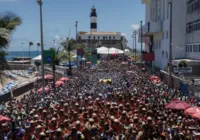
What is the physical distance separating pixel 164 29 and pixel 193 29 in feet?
28.2

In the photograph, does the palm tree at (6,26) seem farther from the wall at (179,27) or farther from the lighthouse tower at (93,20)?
the lighthouse tower at (93,20)

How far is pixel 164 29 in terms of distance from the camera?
4622 cm

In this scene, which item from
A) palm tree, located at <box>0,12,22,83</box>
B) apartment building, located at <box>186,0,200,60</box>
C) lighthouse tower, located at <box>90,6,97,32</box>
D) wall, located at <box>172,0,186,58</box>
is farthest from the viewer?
lighthouse tower, located at <box>90,6,97,32</box>

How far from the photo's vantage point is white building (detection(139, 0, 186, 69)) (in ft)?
134

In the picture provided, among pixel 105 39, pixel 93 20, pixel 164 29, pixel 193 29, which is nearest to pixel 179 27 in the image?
pixel 193 29

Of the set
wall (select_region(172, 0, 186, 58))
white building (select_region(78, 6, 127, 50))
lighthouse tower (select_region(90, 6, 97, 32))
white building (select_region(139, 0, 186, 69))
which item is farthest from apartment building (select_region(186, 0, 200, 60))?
lighthouse tower (select_region(90, 6, 97, 32))

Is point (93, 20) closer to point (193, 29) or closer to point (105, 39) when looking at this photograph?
point (105, 39)

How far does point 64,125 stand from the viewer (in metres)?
12.5

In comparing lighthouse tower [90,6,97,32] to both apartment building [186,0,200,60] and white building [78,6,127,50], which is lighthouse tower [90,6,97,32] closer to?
white building [78,6,127,50]

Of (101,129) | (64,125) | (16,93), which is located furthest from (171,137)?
(16,93)

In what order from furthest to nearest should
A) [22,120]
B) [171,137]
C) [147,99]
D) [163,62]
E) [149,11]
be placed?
[149,11] → [163,62] → [147,99] → [22,120] → [171,137]

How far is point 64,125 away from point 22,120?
371 cm

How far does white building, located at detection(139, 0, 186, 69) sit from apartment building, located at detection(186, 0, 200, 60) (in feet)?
3.29

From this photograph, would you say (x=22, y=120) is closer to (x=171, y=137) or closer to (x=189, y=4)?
(x=171, y=137)
